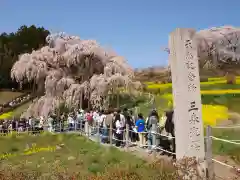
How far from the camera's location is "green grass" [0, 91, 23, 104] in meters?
51.9

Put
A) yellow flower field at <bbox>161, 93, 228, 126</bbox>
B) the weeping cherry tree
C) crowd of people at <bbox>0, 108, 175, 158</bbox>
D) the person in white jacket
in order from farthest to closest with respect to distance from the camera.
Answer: the weeping cherry tree
yellow flower field at <bbox>161, 93, 228, 126</bbox>
the person in white jacket
crowd of people at <bbox>0, 108, 175, 158</bbox>

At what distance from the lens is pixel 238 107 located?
72.8 feet

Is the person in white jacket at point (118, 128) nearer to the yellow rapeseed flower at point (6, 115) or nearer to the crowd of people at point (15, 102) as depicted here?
the yellow rapeseed flower at point (6, 115)

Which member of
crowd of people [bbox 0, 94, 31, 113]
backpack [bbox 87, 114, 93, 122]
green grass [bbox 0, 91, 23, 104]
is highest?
green grass [bbox 0, 91, 23, 104]

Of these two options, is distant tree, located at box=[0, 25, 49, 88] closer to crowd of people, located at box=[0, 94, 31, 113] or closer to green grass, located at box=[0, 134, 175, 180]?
crowd of people, located at box=[0, 94, 31, 113]

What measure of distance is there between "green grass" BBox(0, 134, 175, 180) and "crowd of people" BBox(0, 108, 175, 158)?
74 cm

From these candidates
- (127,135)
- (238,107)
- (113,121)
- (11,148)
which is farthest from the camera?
(238,107)

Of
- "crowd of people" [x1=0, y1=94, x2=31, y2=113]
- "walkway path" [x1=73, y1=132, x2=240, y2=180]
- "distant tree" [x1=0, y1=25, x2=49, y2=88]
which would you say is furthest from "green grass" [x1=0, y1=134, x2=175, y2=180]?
"distant tree" [x1=0, y1=25, x2=49, y2=88]

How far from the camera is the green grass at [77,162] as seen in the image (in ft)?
22.8

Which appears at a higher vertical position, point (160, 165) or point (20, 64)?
point (20, 64)

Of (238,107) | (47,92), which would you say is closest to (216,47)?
(238,107)

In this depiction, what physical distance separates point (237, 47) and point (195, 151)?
19.8 m

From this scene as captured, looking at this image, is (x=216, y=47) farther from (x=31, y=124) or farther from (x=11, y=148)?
(x=11, y=148)

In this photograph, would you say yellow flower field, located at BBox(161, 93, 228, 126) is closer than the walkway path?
No
